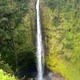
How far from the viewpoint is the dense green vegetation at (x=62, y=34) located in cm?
2872

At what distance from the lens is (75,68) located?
93.8 ft

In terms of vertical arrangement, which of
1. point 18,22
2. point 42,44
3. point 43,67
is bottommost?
point 43,67

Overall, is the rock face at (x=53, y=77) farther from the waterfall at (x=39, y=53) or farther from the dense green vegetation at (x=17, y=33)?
the dense green vegetation at (x=17, y=33)

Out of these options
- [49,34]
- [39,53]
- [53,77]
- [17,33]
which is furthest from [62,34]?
[17,33]

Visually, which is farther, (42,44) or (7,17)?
(42,44)

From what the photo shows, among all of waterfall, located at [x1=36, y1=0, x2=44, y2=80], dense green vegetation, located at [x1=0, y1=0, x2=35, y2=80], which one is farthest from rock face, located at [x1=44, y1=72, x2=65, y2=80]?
dense green vegetation, located at [x1=0, y1=0, x2=35, y2=80]

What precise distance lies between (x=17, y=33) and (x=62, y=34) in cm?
392

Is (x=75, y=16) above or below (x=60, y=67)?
above

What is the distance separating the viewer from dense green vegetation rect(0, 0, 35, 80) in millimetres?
26812

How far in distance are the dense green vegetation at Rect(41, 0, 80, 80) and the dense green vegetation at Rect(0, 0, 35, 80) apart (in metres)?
1.31

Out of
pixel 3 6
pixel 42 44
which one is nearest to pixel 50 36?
pixel 42 44

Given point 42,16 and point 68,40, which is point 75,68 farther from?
point 42,16

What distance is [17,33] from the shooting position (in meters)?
28.2

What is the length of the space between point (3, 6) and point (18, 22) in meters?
2.60
